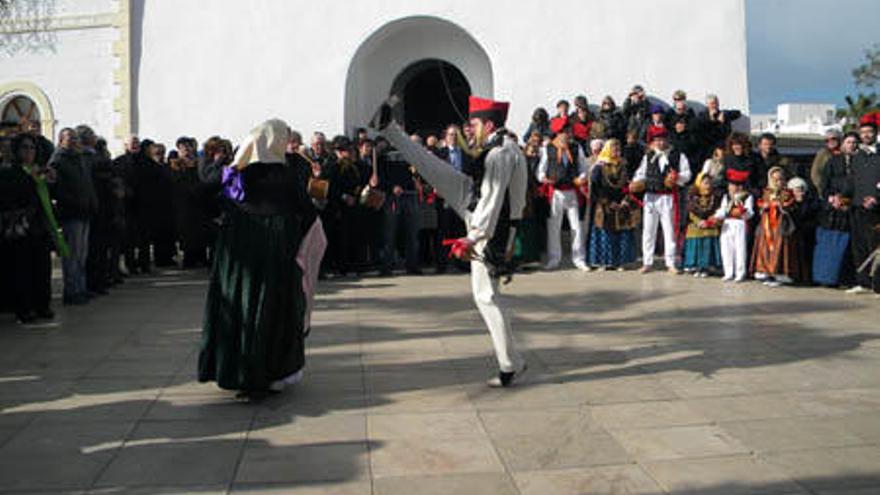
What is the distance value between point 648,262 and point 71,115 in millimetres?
10707

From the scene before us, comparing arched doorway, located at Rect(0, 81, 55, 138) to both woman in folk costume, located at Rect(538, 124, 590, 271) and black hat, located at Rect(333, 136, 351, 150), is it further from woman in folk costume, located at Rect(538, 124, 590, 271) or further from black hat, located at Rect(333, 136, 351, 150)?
woman in folk costume, located at Rect(538, 124, 590, 271)

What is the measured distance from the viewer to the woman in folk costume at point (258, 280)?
5031 mm

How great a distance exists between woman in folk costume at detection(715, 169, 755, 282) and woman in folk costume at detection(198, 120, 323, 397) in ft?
21.4

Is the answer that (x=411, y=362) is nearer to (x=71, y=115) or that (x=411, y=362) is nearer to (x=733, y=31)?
(x=733, y=31)

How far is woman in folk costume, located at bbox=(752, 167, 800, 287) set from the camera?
9.52 meters

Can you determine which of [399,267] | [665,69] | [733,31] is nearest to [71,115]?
[399,267]

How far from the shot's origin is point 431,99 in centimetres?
1498

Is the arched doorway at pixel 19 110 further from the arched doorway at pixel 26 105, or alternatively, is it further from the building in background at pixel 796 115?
the building in background at pixel 796 115

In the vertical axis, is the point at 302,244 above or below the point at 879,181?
below

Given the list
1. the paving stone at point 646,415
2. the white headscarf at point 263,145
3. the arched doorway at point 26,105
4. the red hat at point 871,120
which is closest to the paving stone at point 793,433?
the paving stone at point 646,415

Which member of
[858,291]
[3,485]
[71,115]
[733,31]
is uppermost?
[733,31]

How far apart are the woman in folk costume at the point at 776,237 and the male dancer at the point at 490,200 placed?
5278 mm

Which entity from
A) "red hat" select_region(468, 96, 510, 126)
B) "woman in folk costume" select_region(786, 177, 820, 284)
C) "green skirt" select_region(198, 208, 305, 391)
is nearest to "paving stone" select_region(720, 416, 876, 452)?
"red hat" select_region(468, 96, 510, 126)

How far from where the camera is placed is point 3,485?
3.79 meters
